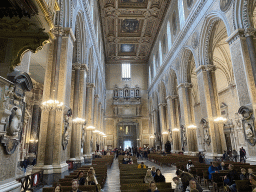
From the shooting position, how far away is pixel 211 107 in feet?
41.8

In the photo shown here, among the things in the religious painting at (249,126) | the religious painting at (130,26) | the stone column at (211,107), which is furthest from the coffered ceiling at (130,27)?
the religious painting at (249,126)

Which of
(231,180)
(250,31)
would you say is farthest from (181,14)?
(231,180)

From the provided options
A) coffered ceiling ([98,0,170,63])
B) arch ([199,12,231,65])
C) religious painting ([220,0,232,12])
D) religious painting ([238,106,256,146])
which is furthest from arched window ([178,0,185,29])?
religious painting ([238,106,256,146])

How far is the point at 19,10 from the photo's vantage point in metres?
3.38

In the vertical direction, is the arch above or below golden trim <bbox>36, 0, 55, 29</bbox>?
above

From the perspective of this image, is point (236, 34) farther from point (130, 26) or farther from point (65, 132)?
point (130, 26)

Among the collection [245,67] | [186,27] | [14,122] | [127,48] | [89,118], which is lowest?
[14,122]

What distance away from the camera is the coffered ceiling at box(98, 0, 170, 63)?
2223 centimetres

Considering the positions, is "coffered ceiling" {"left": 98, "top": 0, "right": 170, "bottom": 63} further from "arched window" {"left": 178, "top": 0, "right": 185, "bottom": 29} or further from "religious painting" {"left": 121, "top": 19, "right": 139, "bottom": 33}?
"arched window" {"left": 178, "top": 0, "right": 185, "bottom": 29}

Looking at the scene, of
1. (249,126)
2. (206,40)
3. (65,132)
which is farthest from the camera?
(206,40)

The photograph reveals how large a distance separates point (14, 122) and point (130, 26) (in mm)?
25009

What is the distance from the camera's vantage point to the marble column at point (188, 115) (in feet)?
52.1

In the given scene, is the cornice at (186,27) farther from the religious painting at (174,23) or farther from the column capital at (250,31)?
the column capital at (250,31)

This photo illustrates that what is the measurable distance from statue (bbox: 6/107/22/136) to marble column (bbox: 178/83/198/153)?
569 inches
